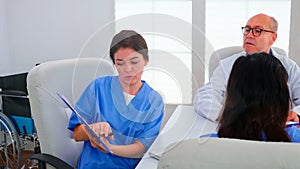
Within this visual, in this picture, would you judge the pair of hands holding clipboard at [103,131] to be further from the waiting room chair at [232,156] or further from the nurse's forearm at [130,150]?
the waiting room chair at [232,156]

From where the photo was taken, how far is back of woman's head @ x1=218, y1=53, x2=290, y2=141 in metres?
0.87

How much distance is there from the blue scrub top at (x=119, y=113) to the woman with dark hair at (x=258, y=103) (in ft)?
0.71

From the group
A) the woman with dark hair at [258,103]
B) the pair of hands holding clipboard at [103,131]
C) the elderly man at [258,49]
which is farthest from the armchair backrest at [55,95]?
the elderly man at [258,49]

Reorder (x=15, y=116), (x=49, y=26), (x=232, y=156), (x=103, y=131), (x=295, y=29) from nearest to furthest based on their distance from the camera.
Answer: (x=232, y=156) → (x=103, y=131) → (x=295, y=29) → (x=15, y=116) → (x=49, y=26)

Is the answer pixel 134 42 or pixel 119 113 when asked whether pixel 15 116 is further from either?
pixel 134 42

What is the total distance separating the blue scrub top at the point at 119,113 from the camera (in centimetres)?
102

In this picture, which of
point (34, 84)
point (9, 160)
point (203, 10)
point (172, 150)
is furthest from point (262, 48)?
point (9, 160)

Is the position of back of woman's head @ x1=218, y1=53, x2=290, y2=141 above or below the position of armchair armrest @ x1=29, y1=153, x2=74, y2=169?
above

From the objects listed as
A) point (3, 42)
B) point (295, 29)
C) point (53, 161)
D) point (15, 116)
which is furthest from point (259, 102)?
point (3, 42)

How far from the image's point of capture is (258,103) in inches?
34.4

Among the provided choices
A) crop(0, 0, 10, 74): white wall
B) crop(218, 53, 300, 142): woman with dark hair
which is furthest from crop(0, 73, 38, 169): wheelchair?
crop(218, 53, 300, 142): woman with dark hair

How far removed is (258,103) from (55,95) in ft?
2.67

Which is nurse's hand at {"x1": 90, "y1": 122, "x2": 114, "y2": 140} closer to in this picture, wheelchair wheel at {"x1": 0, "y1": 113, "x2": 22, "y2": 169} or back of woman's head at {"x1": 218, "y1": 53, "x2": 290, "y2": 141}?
back of woman's head at {"x1": 218, "y1": 53, "x2": 290, "y2": 141}

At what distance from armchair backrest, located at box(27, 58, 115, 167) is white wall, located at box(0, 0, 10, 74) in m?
1.68
